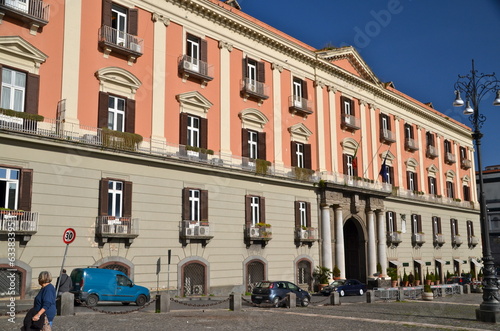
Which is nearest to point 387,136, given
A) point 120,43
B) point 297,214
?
point 297,214

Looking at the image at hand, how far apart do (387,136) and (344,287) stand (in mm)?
16844

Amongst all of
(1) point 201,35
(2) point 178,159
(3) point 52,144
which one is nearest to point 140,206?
(2) point 178,159

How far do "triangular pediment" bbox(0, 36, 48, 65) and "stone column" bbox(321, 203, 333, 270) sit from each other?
21.1 metres

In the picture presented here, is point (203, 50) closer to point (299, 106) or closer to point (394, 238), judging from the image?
point (299, 106)

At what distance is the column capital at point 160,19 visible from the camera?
2731 cm

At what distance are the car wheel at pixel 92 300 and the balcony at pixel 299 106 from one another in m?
19.3

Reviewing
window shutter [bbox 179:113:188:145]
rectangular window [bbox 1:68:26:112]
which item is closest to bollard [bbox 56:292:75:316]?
rectangular window [bbox 1:68:26:112]

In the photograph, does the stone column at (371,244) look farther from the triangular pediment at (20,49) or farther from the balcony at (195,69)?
the triangular pediment at (20,49)

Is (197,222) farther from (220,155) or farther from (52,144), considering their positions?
(52,144)

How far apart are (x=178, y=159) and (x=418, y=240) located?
2771cm

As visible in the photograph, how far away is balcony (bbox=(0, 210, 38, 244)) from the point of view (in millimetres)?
19884

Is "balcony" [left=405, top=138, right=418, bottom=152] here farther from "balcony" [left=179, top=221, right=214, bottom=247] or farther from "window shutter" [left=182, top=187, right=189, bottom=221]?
"window shutter" [left=182, top=187, right=189, bottom=221]

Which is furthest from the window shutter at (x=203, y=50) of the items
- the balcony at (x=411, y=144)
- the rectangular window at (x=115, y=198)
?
the balcony at (x=411, y=144)

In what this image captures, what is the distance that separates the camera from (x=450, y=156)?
5481cm
